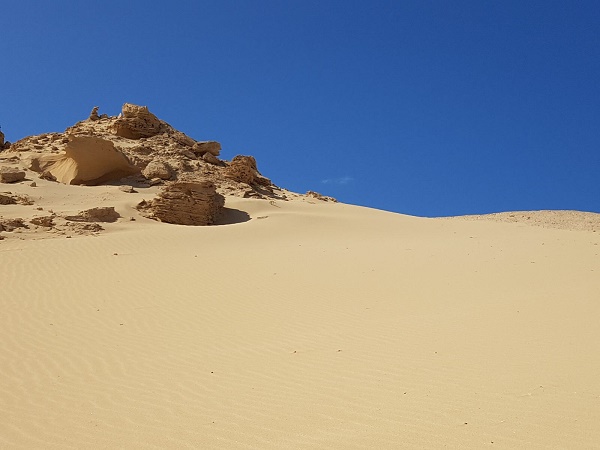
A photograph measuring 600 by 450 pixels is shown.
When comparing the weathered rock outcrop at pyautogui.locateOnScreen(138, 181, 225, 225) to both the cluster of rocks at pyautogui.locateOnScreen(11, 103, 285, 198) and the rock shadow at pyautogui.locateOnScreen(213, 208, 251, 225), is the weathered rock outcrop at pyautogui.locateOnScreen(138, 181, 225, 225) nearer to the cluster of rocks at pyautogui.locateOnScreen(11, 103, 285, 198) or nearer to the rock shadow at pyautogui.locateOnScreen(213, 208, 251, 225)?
the rock shadow at pyautogui.locateOnScreen(213, 208, 251, 225)

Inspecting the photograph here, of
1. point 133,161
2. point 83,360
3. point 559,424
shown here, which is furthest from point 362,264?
point 133,161

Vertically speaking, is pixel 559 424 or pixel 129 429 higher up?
pixel 559 424

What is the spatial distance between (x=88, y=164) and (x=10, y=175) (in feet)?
9.50

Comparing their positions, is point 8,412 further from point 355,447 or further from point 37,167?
point 37,167

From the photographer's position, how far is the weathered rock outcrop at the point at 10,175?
18484 millimetres

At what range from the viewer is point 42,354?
19.9 feet

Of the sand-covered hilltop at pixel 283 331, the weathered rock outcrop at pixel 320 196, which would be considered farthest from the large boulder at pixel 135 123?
the weathered rock outcrop at pixel 320 196

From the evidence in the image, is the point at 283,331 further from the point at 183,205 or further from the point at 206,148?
the point at 206,148

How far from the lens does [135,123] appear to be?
25.0 metres

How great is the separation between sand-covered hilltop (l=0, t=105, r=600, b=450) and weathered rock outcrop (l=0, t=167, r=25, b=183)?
1585 millimetres

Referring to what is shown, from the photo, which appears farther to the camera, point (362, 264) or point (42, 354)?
point (362, 264)

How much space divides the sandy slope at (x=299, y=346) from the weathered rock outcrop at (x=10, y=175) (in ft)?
23.1

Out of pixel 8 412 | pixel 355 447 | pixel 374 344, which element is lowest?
pixel 8 412

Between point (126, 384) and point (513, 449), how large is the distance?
12.1 feet
